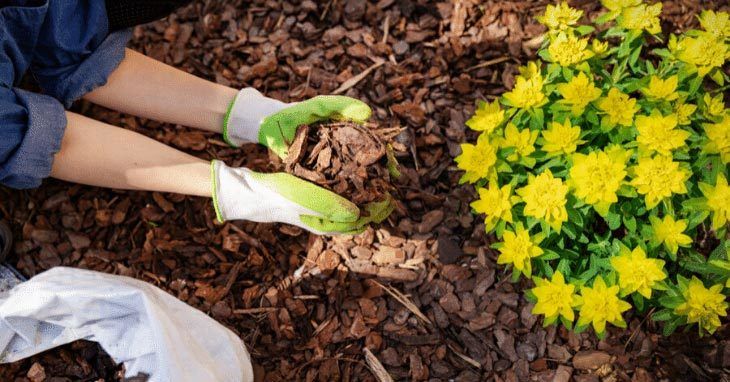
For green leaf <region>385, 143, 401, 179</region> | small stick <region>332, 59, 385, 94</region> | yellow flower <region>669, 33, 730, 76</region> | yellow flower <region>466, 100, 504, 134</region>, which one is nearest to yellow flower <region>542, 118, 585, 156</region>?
yellow flower <region>466, 100, 504, 134</region>

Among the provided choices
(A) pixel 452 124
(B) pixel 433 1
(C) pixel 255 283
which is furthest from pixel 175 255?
(B) pixel 433 1

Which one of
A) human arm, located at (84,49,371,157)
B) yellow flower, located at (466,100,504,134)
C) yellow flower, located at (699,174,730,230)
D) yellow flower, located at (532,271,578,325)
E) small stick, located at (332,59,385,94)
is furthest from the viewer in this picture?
small stick, located at (332,59,385,94)

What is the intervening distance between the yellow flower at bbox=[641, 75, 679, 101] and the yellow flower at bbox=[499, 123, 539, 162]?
294 mm

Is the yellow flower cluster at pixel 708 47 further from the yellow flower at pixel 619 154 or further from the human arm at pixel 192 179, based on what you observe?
the human arm at pixel 192 179

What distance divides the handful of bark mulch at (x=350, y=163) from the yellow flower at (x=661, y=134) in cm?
67

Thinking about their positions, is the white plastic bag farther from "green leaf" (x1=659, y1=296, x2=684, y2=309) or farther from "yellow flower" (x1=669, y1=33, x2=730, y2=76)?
"yellow flower" (x1=669, y1=33, x2=730, y2=76)

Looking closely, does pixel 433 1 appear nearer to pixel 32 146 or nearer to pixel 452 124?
pixel 452 124

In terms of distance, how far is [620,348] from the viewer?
1.75 metres

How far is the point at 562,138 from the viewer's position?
1538mm

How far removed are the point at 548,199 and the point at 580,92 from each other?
0.29 metres

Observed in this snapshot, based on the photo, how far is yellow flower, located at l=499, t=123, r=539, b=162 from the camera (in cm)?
159

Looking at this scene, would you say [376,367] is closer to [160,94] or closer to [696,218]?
[696,218]

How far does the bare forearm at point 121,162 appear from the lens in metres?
1.70

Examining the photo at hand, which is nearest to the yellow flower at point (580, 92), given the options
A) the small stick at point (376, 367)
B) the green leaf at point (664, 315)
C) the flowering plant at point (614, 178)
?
the flowering plant at point (614, 178)
